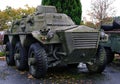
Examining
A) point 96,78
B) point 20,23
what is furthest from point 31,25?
point 96,78

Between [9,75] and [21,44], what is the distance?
113 centimetres

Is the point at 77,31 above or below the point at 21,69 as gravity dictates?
above

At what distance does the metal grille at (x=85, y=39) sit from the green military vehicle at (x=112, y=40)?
159 cm

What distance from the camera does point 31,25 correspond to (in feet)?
31.0

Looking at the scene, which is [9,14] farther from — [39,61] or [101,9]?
[39,61]

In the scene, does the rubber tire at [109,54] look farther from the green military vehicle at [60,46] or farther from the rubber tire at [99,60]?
A: the rubber tire at [99,60]

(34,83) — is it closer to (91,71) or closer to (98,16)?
(91,71)

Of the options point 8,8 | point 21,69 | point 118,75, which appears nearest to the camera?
point 118,75

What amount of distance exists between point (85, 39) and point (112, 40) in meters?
2.46

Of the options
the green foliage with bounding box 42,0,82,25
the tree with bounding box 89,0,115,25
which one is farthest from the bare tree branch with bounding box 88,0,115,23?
the green foliage with bounding box 42,0,82,25

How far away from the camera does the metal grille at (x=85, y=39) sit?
Answer: 309 inches

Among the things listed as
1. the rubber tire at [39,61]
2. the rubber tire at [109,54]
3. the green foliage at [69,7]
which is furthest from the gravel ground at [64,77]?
the green foliage at [69,7]

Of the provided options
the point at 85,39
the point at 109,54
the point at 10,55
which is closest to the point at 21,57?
the point at 10,55

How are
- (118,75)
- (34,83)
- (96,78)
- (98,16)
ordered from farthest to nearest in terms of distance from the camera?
1. (98,16)
2. (118,75)
3. (96,78)
4. (34,83)
